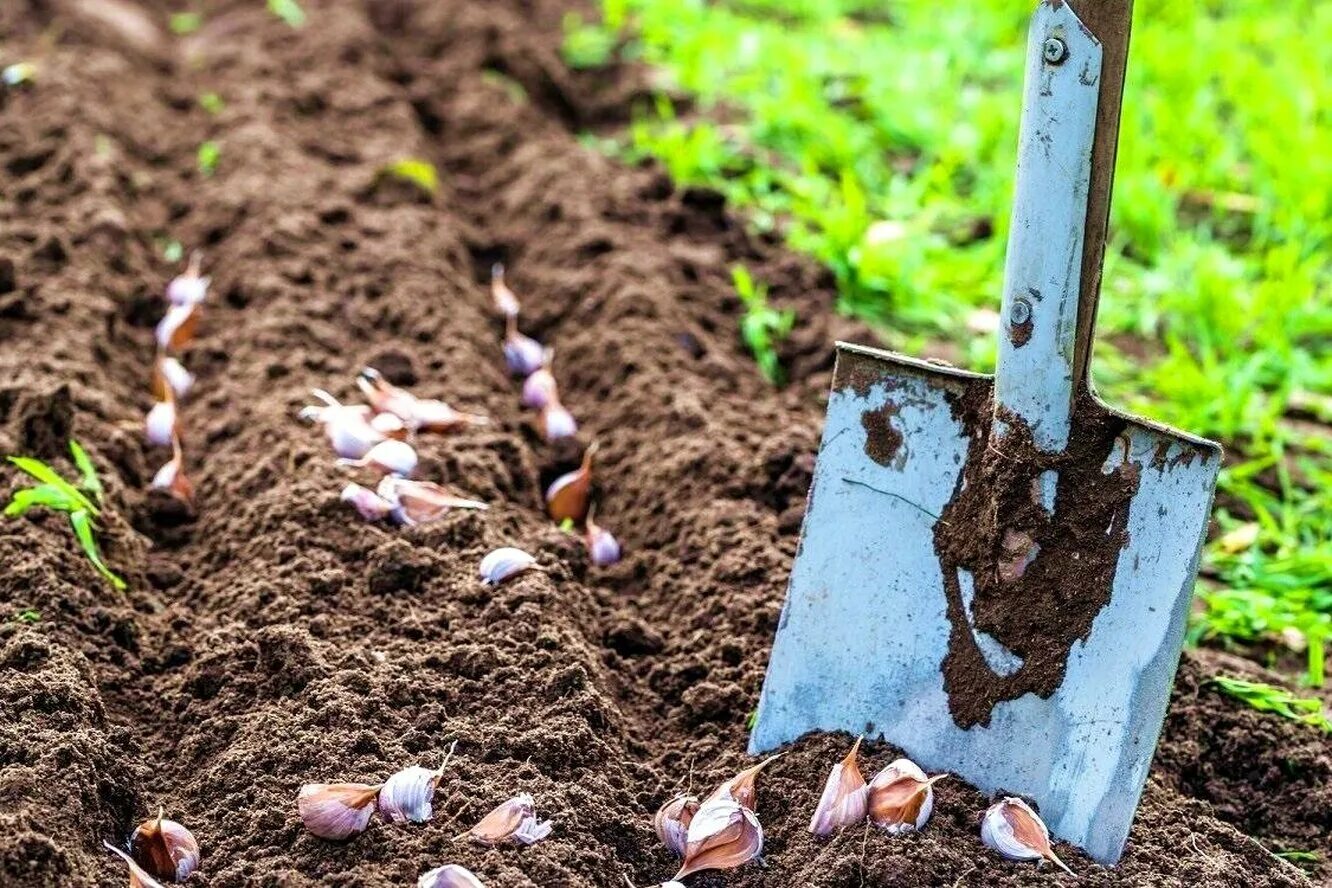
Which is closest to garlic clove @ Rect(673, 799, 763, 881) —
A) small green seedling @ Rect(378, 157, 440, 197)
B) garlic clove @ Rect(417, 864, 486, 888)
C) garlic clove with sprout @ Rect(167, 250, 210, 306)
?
garlic clove @ Rect(417, 864, 486, 888)

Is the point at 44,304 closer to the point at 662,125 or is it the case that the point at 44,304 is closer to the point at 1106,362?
the point at 662,125

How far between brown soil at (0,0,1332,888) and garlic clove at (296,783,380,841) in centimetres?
3

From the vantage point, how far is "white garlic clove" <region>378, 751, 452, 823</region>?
2.17 m

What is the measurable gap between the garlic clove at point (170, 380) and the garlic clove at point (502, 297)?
0.72m

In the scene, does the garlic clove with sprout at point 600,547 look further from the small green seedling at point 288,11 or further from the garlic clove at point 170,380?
the small green seedling at point 288,11

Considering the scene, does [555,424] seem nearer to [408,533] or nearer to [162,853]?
[408,533]

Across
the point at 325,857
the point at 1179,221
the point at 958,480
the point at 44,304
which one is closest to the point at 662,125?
the point at 1179,221

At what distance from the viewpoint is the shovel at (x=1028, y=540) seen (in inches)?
86.5

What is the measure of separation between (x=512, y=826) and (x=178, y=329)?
70.5 inches

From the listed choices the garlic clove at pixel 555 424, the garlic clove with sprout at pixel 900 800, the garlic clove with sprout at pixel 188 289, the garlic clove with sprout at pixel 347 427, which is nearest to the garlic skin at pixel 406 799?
the garlic clove with sprout at pixel 900 800

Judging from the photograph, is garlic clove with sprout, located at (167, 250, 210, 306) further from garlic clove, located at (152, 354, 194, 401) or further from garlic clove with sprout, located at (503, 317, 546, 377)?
garlic clove with sprout, located at (503, 317, 546, 377)

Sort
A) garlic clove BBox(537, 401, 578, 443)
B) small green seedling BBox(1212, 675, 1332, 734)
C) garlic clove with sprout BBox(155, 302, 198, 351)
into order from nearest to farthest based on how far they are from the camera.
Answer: small green seedling BBox(1212, 675, 1332, 734)
garlic clove BBox(537, 401, 578, 443)
garlic clove with sprout BBox(155, 302, 198, 351)

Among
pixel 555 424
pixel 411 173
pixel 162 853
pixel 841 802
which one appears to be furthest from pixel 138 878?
pixel 411 173

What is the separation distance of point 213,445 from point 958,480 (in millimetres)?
1554
